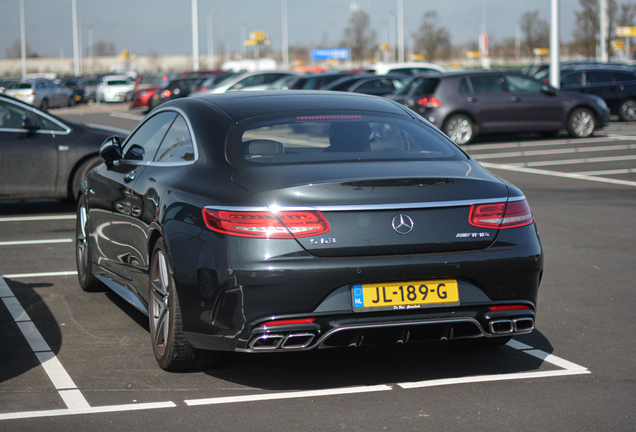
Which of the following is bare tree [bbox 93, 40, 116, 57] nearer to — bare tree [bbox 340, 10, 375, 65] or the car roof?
bare tree [bbox 340, 10, 375, 65]

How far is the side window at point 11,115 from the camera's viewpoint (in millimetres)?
10258

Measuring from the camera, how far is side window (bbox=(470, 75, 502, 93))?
→ 1958 centimetres

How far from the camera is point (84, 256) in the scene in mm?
6383

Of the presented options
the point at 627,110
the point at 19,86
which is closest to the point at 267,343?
the point at 627,110

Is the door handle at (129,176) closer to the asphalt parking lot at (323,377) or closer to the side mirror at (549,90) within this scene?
the asphalt parking lot at (323,377)

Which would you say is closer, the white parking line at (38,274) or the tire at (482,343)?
the tire at (482,343)

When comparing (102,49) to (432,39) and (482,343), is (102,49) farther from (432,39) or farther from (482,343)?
(482,343)

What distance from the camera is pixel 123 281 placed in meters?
5.40

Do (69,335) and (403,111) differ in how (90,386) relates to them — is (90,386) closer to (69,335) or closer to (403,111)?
(69,335)

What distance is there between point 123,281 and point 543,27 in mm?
88359

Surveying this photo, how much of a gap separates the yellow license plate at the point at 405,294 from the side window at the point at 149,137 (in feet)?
6.42

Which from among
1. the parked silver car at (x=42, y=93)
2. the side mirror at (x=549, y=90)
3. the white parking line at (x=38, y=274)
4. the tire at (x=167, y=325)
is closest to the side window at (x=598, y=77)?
the side mirror at (x=549, y=90)

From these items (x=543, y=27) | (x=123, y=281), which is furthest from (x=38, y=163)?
(x=543, y=27)

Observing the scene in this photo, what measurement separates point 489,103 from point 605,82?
7211 millimetres
